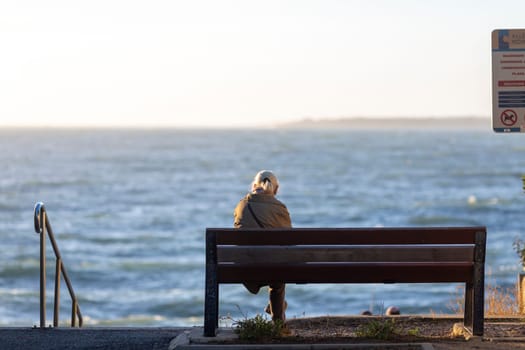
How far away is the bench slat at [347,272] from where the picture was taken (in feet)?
26.9

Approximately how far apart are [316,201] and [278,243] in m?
51.2

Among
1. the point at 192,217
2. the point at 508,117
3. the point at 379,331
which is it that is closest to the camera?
the point at 379,331

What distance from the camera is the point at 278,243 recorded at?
26.8 feet

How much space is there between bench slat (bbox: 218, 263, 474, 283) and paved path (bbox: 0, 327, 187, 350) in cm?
90

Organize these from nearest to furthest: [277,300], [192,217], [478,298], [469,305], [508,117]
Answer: [478,298] < [469,305] < [508,117] < [277,300] < [192,217]

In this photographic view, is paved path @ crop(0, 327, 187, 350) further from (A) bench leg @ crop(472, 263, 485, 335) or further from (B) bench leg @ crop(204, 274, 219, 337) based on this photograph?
(A) bench leg @ crop(472, 263, 485, 335)

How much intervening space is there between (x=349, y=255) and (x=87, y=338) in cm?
234

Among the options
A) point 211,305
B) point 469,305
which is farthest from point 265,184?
point 469,305

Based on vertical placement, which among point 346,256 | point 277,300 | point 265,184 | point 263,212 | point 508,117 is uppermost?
point 508,117

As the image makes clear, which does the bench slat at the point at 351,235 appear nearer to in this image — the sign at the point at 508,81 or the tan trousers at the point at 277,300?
the tan trousers at the point at 277,300

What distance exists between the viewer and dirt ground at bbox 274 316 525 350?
8.07 meters

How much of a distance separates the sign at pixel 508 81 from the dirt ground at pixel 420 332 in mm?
1657

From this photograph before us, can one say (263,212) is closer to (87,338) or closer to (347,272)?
(347,272)

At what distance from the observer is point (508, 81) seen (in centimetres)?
895
